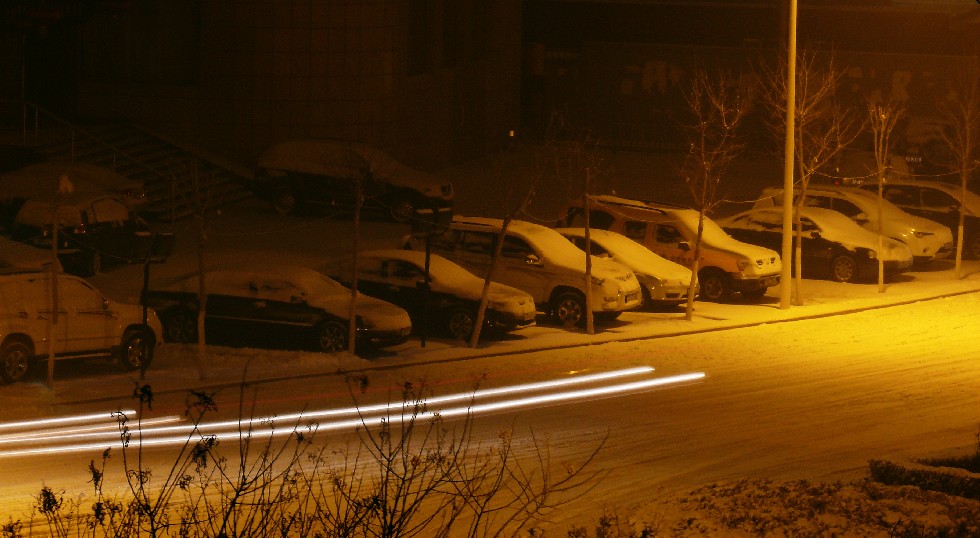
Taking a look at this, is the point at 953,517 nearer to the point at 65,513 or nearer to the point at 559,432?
the point at 559,432

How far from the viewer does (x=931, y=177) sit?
127 feet

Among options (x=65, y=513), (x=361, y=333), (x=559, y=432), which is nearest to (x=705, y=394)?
(x=559, y=432)

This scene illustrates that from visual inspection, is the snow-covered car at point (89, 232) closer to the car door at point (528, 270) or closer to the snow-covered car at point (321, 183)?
the snow-covered car at point (321, 183)

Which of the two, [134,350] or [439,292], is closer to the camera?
[134,350]

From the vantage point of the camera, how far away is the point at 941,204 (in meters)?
32.3

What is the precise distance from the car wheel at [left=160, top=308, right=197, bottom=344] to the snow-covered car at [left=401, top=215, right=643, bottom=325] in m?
5.32

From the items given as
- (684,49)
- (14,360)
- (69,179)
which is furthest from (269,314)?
(684,49)

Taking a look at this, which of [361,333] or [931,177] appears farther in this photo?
[931,177]

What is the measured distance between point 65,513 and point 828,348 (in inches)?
518

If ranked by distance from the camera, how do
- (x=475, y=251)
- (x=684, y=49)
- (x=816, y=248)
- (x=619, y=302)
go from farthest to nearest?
(x=684, y=49), (x=816, y=248), (x=475, y=251), (x=619, y=302)

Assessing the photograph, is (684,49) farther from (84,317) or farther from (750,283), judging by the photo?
(84,317)

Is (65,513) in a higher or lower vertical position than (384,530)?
lower

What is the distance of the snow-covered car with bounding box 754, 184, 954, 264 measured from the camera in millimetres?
30156

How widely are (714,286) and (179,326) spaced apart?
10.4 metres
